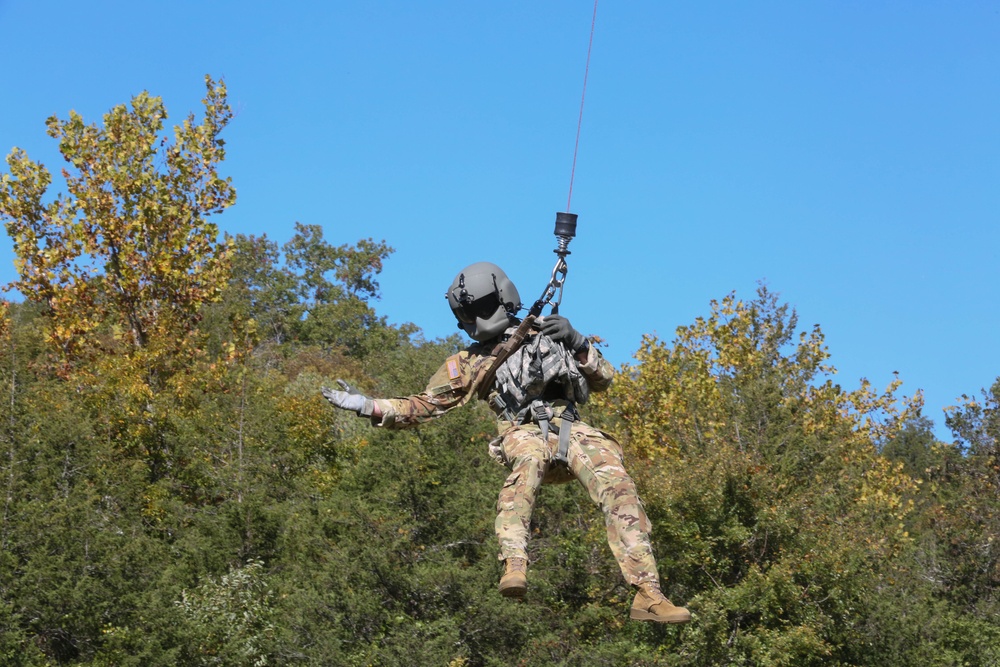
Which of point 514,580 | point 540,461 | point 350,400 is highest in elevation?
point 350,400

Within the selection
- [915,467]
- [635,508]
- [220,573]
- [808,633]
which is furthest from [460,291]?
[915,467]

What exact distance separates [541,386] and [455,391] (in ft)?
2.01

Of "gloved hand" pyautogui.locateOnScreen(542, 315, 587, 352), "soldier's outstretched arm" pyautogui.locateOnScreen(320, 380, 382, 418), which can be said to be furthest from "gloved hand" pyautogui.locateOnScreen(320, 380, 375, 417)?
"gloved hand" pyautogui.locateOnScreen(542, 315, 587, 352)

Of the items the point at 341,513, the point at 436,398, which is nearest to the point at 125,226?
the point at 341,513

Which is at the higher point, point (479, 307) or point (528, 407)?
→ point (479, 307)

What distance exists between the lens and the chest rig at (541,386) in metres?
8.52

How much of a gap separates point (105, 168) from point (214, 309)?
17828 millimetres

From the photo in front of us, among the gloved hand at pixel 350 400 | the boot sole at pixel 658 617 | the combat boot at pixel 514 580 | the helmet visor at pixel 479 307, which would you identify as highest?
the helmet visor at pixel 479 307

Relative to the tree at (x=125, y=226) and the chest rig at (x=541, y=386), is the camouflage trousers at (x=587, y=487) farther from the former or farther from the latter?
the tree at (x=125, y=226)

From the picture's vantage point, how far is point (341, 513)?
2677 centimetres

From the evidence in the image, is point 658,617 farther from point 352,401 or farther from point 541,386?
point 352,401

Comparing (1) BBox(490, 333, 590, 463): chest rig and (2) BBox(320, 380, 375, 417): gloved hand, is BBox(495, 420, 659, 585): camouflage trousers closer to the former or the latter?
(1) BBox(490, 333, 590, 463): chest rig

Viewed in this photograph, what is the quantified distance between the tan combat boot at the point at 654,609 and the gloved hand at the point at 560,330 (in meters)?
1.51

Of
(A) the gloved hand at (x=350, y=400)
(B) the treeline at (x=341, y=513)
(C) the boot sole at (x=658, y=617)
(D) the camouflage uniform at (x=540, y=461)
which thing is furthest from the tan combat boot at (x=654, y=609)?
(B) the treeline at (x=341, y=513)
